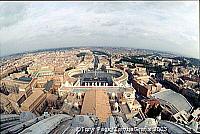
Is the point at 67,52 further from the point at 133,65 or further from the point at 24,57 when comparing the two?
the point at 133,65

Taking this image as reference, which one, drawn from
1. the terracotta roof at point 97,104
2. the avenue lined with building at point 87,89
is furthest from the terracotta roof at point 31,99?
the terracotta roof at point 97,104

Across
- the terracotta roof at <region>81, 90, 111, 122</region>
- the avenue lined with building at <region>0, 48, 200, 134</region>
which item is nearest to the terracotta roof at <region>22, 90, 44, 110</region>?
the avenue lined with building at <region>0, 48, 200, 134</region>

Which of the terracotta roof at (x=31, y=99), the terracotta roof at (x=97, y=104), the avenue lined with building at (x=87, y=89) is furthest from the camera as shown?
the terracotta roof at (x=31, y=99)

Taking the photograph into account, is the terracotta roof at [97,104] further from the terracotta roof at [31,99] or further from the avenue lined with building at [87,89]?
the terracotta roof at [31,99]

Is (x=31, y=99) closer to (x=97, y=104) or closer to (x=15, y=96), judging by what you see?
(x=15, y=96)

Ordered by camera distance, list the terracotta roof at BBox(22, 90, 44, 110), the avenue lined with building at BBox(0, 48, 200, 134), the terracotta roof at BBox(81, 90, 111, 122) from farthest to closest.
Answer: the terracotta roof at BBox(22, 90, 44, 110) → the avenue lined with building at BBox(0, 48, 200, 134) → the terracotta roof at BBox(81, 90, 111, 122)

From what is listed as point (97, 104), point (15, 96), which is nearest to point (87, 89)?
point (97, 104)

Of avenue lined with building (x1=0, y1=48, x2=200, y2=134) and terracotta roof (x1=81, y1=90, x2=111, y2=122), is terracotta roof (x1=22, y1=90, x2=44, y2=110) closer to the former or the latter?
avenue lined with building (x1=0, y1=48, x2=200, y2=134)

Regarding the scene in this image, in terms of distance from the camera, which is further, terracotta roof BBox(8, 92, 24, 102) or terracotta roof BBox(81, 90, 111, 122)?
terracotta roof BBox(8, 92, 24, 102)
